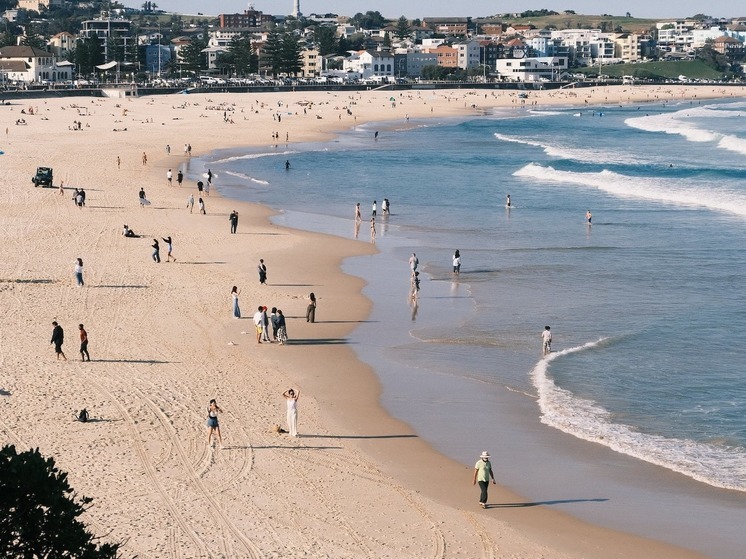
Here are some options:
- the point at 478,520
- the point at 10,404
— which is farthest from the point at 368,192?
the point at 478,520

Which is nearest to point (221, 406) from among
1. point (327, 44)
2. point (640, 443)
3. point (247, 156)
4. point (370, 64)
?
point (640, 443)

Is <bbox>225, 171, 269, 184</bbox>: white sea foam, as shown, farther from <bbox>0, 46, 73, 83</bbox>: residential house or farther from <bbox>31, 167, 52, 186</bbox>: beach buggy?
<bbox>0, 46, 73, 83</bbox>: residential house

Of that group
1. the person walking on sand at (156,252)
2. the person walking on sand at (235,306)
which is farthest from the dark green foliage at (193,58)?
the person walking on sand at (235,306)

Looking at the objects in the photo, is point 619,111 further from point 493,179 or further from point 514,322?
point 514,322

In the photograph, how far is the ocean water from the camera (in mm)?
16141

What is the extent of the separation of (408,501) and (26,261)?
57.8 feet

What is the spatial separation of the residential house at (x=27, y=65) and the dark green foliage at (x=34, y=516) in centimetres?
12798

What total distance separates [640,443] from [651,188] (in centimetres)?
3350

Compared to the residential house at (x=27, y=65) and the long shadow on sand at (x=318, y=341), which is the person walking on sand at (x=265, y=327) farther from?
the residential house at (x=27, y=65)

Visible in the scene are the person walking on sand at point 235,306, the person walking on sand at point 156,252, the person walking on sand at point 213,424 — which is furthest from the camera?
the person walking on sand at point 156,252

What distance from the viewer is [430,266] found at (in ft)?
98.4

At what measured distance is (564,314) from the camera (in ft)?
80.1

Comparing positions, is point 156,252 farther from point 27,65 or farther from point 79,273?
point 27,65

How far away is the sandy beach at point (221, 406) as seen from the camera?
1327cm
